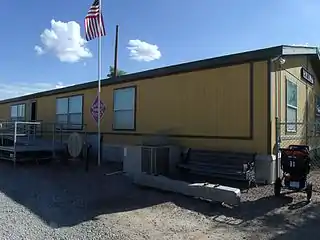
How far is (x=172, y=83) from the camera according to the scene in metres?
11.1

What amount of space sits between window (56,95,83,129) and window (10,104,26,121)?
552 cm

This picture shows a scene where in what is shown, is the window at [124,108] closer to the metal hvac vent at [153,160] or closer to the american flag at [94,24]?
the american flag at [94,24]

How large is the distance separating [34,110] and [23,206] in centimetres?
1515

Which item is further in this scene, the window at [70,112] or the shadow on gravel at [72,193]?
the window at [70,112]

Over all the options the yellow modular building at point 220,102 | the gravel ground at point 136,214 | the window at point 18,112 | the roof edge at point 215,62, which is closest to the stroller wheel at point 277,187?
the gravel ground at point 136,214

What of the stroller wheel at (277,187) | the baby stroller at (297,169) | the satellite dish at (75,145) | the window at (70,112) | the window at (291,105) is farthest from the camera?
the window at (70,112)

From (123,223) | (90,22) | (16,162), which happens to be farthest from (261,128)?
(16,162)

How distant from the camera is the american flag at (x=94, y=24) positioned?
11.9 m

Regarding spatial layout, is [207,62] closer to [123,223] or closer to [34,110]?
[123,223]

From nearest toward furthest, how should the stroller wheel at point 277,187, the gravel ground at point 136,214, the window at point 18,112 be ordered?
the gravel ground at point 136,214 < the stroller wheel at point 277,187 < the window at point 18,112

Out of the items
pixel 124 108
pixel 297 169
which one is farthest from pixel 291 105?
pixel 124 108

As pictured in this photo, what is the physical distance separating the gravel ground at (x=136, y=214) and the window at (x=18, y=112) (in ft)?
46.5

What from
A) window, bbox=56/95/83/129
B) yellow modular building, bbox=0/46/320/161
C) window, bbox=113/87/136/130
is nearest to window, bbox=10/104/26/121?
window, bbox=56/95/83/129

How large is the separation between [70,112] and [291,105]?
34.0ft
